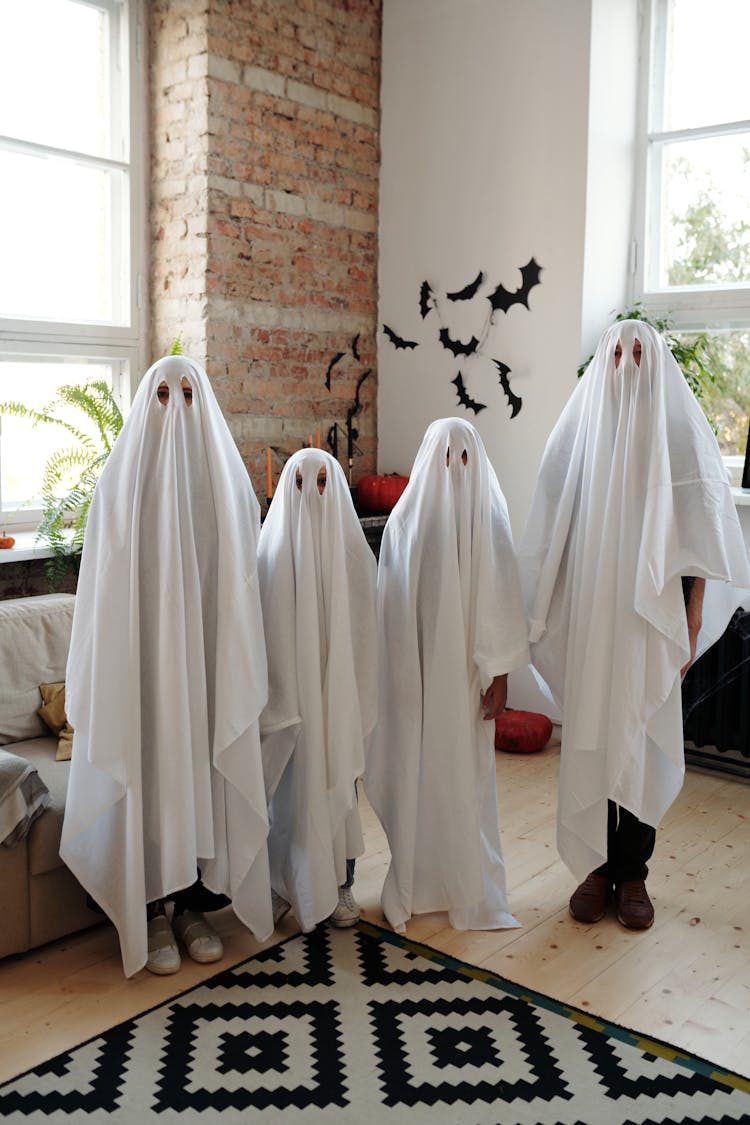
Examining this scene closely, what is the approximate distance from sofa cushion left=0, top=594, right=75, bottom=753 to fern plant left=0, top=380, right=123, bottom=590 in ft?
1.98

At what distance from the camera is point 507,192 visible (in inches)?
199

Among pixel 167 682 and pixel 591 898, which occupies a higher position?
pixel 167 682

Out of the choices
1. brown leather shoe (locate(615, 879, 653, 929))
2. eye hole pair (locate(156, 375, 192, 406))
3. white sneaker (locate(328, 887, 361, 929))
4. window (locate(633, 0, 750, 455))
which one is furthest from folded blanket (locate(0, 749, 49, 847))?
window (locate(633, 0, 750, 455))

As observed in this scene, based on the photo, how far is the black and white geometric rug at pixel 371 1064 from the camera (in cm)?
230

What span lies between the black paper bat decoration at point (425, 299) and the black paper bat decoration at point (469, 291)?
110 mm

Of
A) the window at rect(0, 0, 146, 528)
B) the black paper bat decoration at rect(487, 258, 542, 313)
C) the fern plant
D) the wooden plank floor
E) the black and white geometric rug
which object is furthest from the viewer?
the black paper bat decoration at rect(487, 258, 542, 313)

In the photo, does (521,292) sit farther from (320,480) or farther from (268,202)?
(320,480)

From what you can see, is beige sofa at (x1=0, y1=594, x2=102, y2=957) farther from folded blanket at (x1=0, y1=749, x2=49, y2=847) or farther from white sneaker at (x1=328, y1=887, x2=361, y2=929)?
white sneaker at (x1=328, y1=887, x2=361, y2=929)

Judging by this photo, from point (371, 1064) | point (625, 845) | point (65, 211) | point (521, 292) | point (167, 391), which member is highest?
point (65, 211)

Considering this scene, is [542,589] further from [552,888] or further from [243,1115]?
[243,1115]

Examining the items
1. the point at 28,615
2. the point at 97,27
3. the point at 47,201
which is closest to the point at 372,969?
the point at 28,615

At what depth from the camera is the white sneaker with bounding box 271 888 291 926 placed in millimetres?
3150

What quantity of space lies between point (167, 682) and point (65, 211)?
107 inches

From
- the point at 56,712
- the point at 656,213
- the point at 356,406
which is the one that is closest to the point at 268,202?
the point at 356,406
